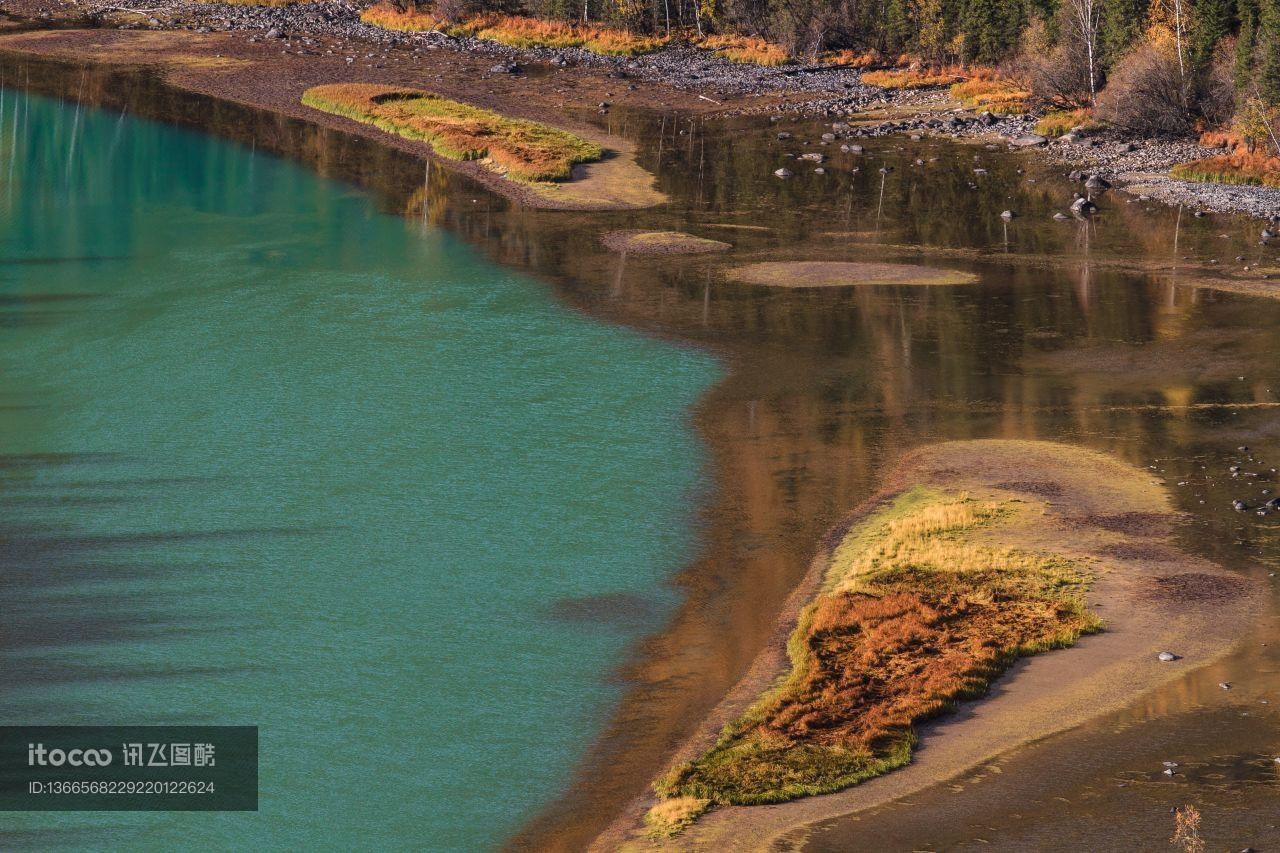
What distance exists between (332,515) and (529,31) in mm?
71810

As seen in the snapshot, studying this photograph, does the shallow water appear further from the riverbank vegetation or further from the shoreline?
the riverbank vegetation

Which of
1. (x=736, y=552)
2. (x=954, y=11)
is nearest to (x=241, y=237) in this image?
(x=736, y=552)

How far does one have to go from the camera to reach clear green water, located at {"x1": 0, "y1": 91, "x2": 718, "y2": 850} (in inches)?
784

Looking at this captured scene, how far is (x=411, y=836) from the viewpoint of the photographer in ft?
59.4

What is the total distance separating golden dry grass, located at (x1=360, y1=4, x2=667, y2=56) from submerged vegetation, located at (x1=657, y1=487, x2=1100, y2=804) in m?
67.3

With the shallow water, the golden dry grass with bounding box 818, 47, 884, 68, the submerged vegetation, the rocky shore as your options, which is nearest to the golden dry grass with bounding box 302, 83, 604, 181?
the shallow water

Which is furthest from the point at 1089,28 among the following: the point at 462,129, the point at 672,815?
the point at 672,815

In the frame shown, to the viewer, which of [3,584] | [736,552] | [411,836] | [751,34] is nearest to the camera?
[411,836]

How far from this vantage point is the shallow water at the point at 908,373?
18984mm

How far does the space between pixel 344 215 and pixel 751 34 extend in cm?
4596

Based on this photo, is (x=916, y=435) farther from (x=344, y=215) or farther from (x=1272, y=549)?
(x=344, y=215)

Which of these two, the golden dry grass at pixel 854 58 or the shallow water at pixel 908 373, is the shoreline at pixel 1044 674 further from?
the golden dry grass at pixel 854 58

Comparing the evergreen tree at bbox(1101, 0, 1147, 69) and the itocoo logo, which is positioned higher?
the evergreen tree at bbox(1101, 0, 1147, 69)

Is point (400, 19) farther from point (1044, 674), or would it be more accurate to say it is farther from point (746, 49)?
point (1044, 674)
